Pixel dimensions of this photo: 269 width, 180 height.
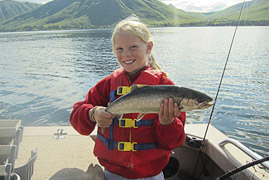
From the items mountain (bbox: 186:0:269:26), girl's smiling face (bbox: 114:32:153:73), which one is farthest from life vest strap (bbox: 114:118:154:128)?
mountain (bbox: 186:0:269:26)

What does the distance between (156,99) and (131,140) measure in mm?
784

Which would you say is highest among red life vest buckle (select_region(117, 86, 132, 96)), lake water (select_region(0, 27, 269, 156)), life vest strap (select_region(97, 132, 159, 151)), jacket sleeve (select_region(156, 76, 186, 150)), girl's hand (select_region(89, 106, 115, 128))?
red life vest buckle (select_region(117, 86, 132, 96))

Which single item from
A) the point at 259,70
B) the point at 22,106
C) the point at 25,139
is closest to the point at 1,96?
the point at 22,106

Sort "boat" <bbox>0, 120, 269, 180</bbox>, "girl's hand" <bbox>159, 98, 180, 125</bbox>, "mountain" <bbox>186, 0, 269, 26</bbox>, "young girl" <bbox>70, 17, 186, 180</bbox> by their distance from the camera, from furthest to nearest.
A: "mountain" <bbox>186, 0, 269, 26</bbox> → "boat" <bbox>0, 120, 269, 180</bbox> → "young girl" <bbox>70, 17, 186, 180</bbox> → "girl's hand" <bbox>159, 98, 180, 125</bbox>

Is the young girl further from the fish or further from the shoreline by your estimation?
the shoreline

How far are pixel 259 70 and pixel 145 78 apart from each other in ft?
67.3

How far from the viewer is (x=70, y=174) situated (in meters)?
3.39

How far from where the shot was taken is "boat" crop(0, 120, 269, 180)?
3391 millimetres

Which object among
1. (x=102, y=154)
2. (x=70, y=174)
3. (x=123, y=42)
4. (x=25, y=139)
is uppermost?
(x=123, y=42)

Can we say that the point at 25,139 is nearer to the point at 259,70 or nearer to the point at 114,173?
the point at 114,173

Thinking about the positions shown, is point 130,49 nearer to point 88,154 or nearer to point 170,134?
point 170,134

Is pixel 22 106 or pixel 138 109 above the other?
pixel 138 109

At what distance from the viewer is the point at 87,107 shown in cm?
321

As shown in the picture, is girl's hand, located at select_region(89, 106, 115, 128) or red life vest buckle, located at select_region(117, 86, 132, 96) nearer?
girl's hand, located at select_region(89, 106, 115, 128)
